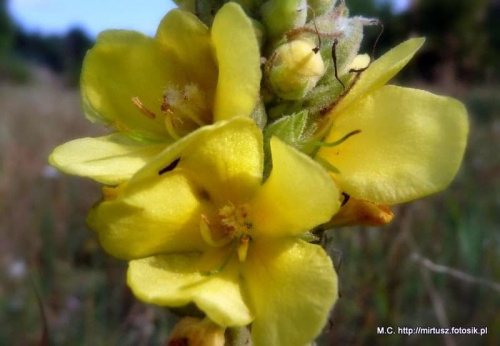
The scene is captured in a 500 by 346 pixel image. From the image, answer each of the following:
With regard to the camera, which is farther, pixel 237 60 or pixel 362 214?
pixel 362 214

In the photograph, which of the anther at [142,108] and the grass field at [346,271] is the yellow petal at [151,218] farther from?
the grass field at [346,271]

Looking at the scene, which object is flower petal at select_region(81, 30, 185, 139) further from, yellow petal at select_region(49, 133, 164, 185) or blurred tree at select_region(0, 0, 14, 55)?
blurred tree at select_region(0, 0, 14, 55)

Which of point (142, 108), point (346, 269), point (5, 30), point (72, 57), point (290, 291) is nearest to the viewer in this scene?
→ point (290, 291)

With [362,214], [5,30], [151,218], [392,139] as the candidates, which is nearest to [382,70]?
[392,139]

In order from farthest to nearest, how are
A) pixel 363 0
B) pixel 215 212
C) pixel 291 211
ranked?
pixel 363 0, pixel 215 212, pixel 291 211

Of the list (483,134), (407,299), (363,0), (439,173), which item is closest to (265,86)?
(439,173)

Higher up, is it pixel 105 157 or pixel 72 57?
pixel 105 157

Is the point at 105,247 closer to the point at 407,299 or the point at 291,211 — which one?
the point at 291,211

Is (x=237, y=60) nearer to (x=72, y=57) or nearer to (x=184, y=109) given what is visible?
(x=184, y=109)
